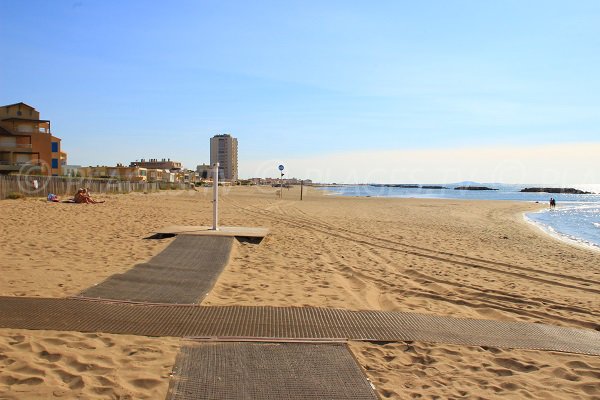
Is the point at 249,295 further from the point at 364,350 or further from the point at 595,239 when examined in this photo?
the point at 595,239

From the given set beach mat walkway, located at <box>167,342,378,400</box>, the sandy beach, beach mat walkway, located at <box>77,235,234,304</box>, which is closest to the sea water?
the sandy beach

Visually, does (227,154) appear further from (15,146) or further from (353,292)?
(353,292)

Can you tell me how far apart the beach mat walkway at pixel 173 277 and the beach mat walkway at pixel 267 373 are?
5.29 feet

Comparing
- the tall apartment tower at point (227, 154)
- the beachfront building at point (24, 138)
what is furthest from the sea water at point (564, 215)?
the tall apartment tower at point (227, 154)

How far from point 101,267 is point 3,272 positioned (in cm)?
127

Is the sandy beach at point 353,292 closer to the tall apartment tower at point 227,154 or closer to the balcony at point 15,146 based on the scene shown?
the balcony at point 15,146

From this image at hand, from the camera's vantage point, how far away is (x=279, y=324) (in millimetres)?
4445

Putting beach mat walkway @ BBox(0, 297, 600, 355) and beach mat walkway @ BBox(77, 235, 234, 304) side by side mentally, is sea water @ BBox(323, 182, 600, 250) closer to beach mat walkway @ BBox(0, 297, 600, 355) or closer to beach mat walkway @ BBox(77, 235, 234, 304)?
beach mat walkway @ BBox(0, 297, 600, 355)

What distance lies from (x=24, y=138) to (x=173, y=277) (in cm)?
4927

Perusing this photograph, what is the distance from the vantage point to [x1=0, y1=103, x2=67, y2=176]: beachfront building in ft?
148

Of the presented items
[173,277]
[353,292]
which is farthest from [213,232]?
[353,292]

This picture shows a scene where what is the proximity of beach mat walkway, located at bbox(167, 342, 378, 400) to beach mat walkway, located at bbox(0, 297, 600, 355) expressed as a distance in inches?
12.4

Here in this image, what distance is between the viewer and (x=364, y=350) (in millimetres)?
3861

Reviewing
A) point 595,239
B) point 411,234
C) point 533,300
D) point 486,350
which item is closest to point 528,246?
point 411,234
